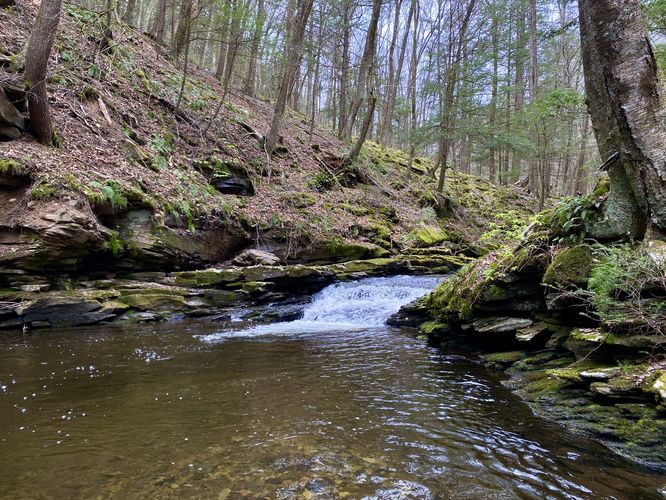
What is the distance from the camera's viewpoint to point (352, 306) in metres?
11.0

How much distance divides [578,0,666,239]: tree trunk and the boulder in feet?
28.6

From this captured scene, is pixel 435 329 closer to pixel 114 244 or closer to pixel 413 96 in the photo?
pixel 114 244

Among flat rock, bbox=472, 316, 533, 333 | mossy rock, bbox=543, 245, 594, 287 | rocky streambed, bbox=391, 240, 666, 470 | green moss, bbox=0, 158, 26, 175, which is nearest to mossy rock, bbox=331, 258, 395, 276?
rocky streambed, bbox=391, 240, 666, 470

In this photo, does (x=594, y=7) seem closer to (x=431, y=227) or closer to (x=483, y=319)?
(x=483, y=319)

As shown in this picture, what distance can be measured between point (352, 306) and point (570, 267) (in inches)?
258

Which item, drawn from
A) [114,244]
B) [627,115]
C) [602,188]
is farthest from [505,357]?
[114,244]

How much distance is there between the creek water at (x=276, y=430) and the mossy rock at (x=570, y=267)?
1.62 metres

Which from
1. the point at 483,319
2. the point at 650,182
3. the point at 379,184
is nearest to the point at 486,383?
the point at 483,319

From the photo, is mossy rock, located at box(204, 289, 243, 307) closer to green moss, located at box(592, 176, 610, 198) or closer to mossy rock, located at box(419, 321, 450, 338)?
mossy rock, located at box(419, 321, 450, 338)

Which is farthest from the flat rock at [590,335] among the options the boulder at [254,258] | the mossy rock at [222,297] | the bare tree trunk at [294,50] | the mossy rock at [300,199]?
the bare tree trunk at [294,50]

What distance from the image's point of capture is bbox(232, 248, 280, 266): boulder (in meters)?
11.7

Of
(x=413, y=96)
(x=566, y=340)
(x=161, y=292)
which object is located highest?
(x=413, y=96)

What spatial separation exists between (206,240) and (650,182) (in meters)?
9.88

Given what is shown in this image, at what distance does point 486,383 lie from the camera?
551 centimetres
